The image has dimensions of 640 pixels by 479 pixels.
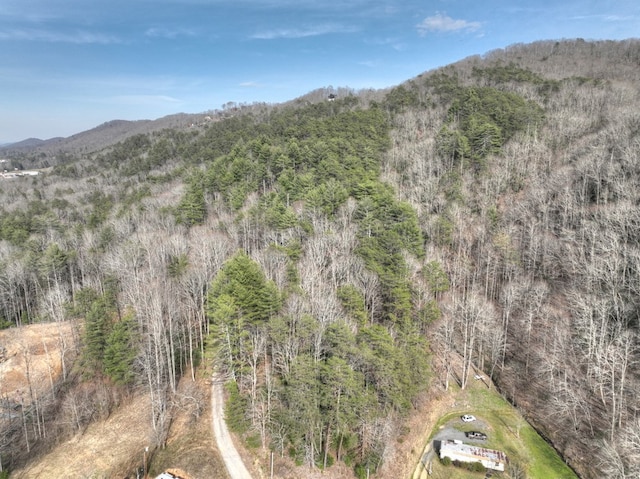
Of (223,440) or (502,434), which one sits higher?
(223,440)

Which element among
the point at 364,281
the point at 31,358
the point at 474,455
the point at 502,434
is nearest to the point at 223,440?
the point at 364,281

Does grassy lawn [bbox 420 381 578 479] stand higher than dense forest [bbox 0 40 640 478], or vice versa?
dense forest [bbox 0 40 640 478]

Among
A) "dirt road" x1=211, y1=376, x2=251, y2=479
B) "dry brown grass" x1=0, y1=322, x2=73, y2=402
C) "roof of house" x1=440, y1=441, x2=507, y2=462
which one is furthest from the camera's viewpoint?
"dry brown grass" x1=0, y1=322, x2=73, y2=402

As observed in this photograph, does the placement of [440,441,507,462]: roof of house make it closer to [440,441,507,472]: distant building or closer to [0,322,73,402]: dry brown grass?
[440,441,507,472]: distant building

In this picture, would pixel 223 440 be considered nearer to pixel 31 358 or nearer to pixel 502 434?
pixel 502 434

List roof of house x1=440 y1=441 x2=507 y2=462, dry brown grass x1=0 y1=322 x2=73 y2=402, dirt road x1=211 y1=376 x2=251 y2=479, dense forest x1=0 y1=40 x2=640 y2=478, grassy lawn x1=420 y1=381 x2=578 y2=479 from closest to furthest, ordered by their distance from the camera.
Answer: dirt road x1=211 y1=376 x2=251 y2=479
grassy lawn x1=420 y1=381 x2=578 y2=479
roof of house x1=440 y1=441 x2=507 y2=462
dense forest x1=0 y1=40 x2=640 y2=478
dry brown grass x1=0 y1=322 x2=73 y2=402

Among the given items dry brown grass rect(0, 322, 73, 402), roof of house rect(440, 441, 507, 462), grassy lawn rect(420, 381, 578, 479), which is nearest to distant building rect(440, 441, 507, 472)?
roof of house rect(440, 441, 507, 462)
